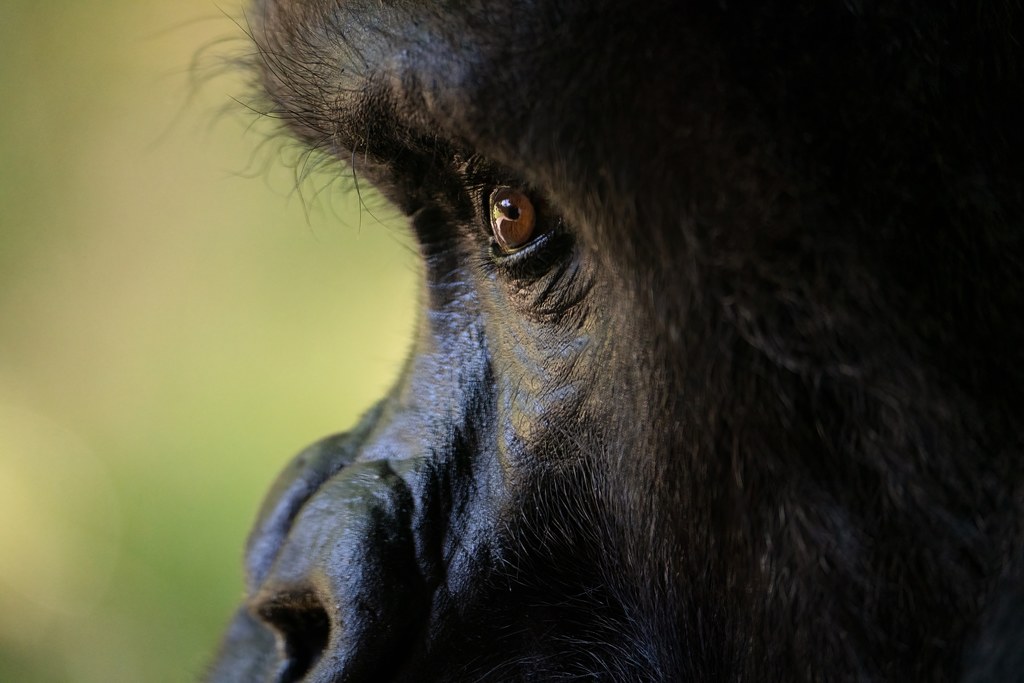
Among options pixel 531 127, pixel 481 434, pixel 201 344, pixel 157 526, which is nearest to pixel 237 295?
pixel 201 344

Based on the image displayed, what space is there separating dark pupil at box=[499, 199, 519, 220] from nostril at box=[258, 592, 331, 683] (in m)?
0.55

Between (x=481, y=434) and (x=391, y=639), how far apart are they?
258mm

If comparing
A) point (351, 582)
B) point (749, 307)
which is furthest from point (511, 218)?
point (351, 582)

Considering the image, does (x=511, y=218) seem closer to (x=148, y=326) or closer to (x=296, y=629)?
(x=296, y=629)

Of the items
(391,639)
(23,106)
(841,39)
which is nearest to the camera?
(841,39)

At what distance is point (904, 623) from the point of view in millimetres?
1061

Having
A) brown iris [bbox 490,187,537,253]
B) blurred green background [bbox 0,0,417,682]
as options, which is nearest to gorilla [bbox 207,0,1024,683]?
brown iris [bbox 490,187,537,253]

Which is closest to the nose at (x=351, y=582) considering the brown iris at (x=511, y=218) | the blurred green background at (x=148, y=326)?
the brown iris at (x=511, y=218)

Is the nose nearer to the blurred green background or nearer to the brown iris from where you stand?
the brown iris

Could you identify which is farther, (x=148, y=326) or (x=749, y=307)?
(x=148, y=326)

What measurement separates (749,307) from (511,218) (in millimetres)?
328

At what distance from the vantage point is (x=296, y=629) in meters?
1.40

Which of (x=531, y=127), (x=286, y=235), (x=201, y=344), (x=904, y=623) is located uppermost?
(x=286, y=235)

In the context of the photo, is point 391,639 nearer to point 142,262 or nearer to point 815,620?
point 815,620
